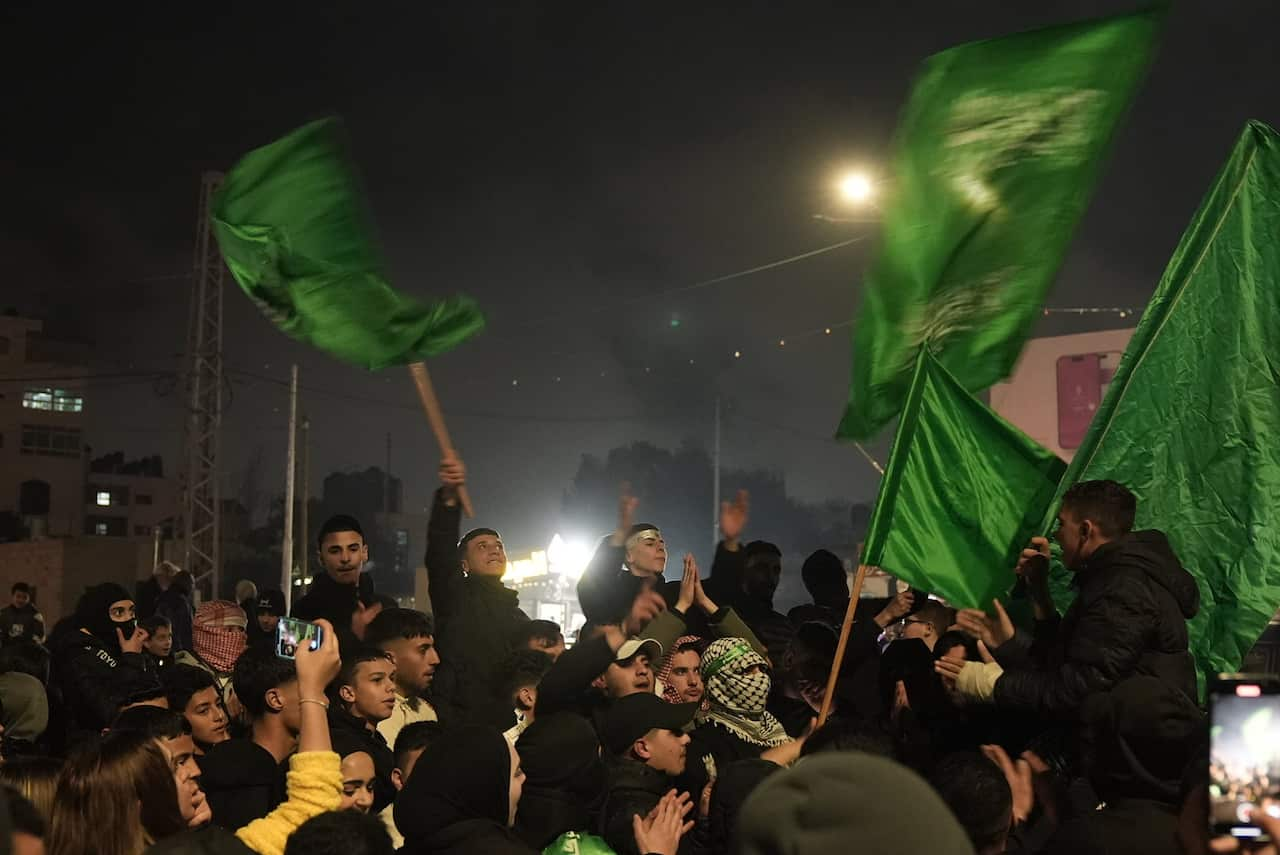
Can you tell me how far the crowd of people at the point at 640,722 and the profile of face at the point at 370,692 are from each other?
0.04ft

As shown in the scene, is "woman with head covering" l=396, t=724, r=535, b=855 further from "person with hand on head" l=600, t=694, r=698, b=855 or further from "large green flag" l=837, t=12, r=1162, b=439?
"large green flag" l=837, t=12, r=1162, b=439

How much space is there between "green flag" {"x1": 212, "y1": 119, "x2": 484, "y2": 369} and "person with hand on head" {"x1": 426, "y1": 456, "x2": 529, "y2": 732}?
0.86 metres

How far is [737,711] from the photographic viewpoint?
21.9ft

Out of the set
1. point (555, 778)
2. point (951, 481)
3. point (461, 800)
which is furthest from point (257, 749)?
point (951, 481)

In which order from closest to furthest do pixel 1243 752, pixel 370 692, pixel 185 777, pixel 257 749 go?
pixel 1243 752 < pixel 185 777 < pixel 257 749 < pixel 370 692

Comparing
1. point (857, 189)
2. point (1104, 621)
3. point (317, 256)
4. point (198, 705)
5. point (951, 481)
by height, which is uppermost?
point (857, 189)

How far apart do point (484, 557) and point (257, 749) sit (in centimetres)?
239

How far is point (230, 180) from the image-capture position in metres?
7.43

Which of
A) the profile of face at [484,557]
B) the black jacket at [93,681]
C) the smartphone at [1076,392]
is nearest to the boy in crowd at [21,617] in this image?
the black jacket at [93,681]

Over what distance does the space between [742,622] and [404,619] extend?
239cm

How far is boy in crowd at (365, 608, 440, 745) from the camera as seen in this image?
6.73 m

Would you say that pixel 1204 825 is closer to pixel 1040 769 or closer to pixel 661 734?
pixel 1040 769

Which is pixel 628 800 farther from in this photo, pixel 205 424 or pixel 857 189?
pixel 205 424

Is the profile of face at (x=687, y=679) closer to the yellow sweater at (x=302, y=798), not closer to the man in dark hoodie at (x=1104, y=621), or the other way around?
the man in dark hoodie at (x=1104, y=621)
